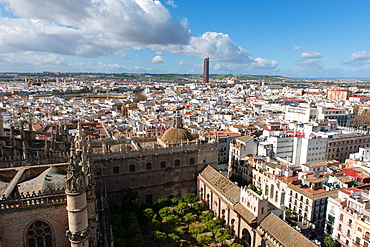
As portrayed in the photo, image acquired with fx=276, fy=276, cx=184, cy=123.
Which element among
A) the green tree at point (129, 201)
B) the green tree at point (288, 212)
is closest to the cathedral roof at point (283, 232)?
the green tree at point (288, 212)

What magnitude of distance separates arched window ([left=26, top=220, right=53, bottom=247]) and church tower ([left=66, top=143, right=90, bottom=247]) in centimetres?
185

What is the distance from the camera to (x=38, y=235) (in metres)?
17.0

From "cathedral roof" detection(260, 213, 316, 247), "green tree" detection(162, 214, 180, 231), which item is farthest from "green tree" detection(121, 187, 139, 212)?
"cathedral roof" detection(260, 213, 316, 247)

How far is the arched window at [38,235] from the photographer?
55.3 feet

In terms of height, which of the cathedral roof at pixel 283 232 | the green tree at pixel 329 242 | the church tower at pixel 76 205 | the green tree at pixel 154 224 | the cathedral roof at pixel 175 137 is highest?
the church tower at pixel 76 205

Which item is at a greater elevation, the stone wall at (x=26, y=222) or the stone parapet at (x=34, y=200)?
the stone parapet at (x=34, y=200)

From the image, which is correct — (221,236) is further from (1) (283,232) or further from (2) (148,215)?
(2) (148,215)

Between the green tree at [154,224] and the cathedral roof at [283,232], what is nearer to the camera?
the cathedral roof at [283,232]

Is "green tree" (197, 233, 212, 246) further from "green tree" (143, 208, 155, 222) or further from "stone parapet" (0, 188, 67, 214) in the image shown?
"stone parapet" (0, 188, 67, 214)

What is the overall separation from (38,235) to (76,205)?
357 cm

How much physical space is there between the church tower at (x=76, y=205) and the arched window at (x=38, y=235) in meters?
1.85

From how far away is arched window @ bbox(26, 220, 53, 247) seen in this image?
55.3ft

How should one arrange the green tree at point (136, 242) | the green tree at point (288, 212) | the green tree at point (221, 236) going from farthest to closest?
the green tree at point (288, 212)
the green tree at point (221, 236)
the green tree at point (136, 242)

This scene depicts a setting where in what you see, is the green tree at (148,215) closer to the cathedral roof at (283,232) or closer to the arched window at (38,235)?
the cathedral roof at (283,232)
